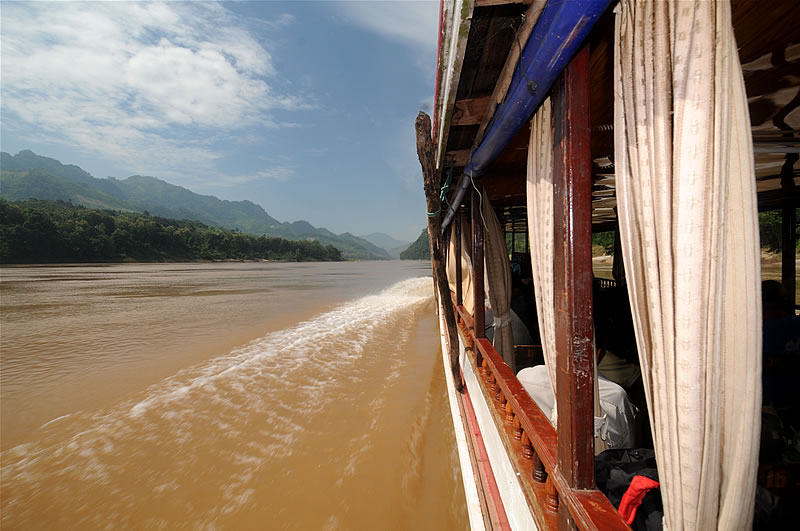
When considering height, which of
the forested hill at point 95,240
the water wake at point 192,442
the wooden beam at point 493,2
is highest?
the forested hill at point 95,240

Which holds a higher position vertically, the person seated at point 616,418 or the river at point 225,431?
the person seated at point 616,418

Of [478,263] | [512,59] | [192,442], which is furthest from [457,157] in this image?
[192,442]

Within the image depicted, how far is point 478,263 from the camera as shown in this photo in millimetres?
3695

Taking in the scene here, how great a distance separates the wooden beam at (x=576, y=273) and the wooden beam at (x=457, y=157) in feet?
5.79

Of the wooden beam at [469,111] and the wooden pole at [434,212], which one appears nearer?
the wooden beam at [469,111]

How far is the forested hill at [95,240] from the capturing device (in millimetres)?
46562

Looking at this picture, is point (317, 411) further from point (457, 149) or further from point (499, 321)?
point (457, 149)

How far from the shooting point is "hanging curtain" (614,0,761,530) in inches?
30.7

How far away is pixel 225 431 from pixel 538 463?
4.91 metres

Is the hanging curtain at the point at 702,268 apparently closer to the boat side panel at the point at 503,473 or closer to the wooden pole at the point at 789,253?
the boat side panel at the point at 503,473

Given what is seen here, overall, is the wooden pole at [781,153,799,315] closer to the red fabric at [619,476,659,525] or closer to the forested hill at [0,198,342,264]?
the red fabric at [619,476,659,525]

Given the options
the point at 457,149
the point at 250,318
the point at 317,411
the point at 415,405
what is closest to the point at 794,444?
the point at 457,149

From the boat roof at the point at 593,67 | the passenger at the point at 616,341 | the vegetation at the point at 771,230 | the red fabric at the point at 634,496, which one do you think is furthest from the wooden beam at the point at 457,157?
the vegetation at the point at 771,230

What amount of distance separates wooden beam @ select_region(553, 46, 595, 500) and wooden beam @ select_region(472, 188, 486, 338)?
2.16 m
